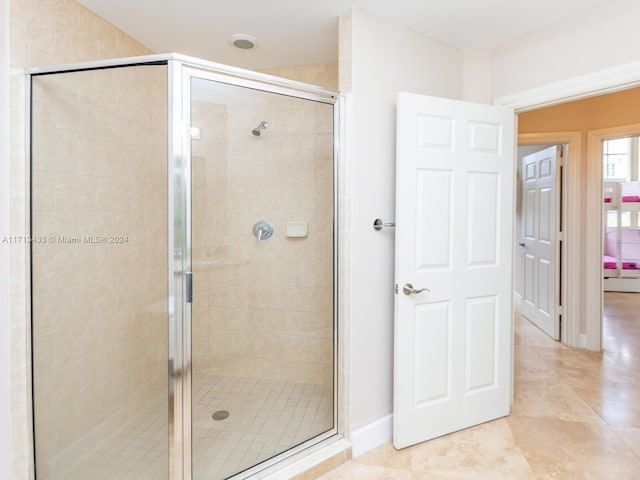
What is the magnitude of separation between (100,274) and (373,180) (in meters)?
1.46

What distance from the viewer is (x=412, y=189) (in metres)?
1.97

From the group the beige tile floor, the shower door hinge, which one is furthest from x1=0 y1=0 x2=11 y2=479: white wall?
the beige tile floor

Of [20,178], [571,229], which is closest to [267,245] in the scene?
[20,178]

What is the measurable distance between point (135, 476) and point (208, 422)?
1.19 feet

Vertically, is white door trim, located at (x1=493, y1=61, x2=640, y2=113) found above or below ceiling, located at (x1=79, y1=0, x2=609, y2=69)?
below

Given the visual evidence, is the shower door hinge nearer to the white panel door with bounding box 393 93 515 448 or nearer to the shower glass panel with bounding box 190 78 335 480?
the shower glass panel with bounding box 190 78 335 480

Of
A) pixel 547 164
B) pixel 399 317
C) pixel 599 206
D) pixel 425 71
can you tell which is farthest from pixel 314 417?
pixel 547 164

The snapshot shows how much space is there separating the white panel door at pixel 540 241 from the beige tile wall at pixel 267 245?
8.96 ft

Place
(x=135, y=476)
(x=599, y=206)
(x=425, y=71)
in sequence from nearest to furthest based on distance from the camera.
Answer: (x=135, y=476) → (x=425, y=71) → (x=599, y=206)

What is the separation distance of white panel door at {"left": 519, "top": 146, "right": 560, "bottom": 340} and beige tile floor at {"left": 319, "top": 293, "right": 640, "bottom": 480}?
32.0 inches

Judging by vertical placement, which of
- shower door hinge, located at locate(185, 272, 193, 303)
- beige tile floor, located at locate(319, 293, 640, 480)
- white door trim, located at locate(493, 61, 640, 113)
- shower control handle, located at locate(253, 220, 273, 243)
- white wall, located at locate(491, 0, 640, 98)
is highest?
white wall, located at locate(491, 0, 640, 98)

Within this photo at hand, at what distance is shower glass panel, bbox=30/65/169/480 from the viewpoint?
164 cm

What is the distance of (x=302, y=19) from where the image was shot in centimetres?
203

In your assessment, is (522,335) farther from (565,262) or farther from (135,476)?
(135,476)
